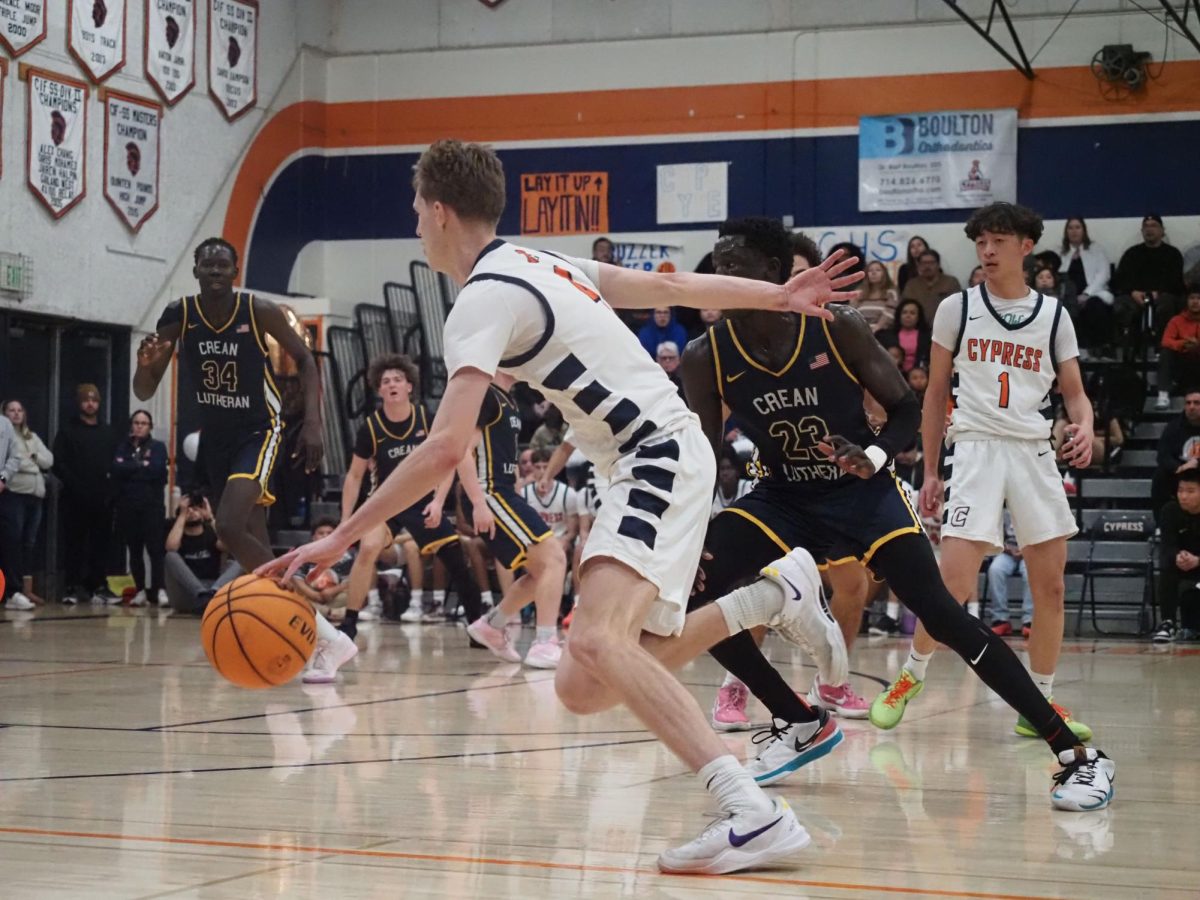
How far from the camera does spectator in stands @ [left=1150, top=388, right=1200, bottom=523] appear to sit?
14031 mm

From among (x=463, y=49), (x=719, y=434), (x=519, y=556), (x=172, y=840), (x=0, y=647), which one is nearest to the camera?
(x=172, y=840)

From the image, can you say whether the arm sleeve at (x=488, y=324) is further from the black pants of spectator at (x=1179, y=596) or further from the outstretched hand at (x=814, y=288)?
the black pants of spectator at (x=1179, y=596)

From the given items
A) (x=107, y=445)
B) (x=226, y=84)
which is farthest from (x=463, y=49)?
(x=107, y=445)

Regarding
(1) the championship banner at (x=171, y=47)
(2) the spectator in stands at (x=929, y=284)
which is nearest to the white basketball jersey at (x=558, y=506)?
(2) the spectator in stands at (x=929, y=284)

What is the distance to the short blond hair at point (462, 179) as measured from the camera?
4.23 m

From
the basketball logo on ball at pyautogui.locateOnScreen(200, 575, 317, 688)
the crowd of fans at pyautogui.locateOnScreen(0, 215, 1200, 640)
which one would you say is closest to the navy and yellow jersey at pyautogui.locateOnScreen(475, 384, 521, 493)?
the crowd of fans at pyautogui.locateOnScreen(0, 215, 1200, 640)

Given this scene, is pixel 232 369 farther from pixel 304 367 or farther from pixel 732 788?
pixel 732 788

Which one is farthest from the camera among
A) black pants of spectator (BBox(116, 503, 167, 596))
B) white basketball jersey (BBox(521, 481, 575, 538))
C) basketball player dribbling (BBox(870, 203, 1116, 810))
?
black pants of spectator (BBox(116, 503, 167, 596))

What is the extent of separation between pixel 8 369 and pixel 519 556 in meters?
8.93

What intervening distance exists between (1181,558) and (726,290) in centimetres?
959

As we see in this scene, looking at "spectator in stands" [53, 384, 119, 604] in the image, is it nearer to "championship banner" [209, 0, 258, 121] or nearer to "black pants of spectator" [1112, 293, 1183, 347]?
"championship banner" [209, 0, 258, 121]

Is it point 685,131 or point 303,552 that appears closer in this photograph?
point 303,552

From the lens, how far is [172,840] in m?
4.32

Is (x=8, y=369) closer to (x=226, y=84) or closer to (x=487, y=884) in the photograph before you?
(x=226, y=84)
